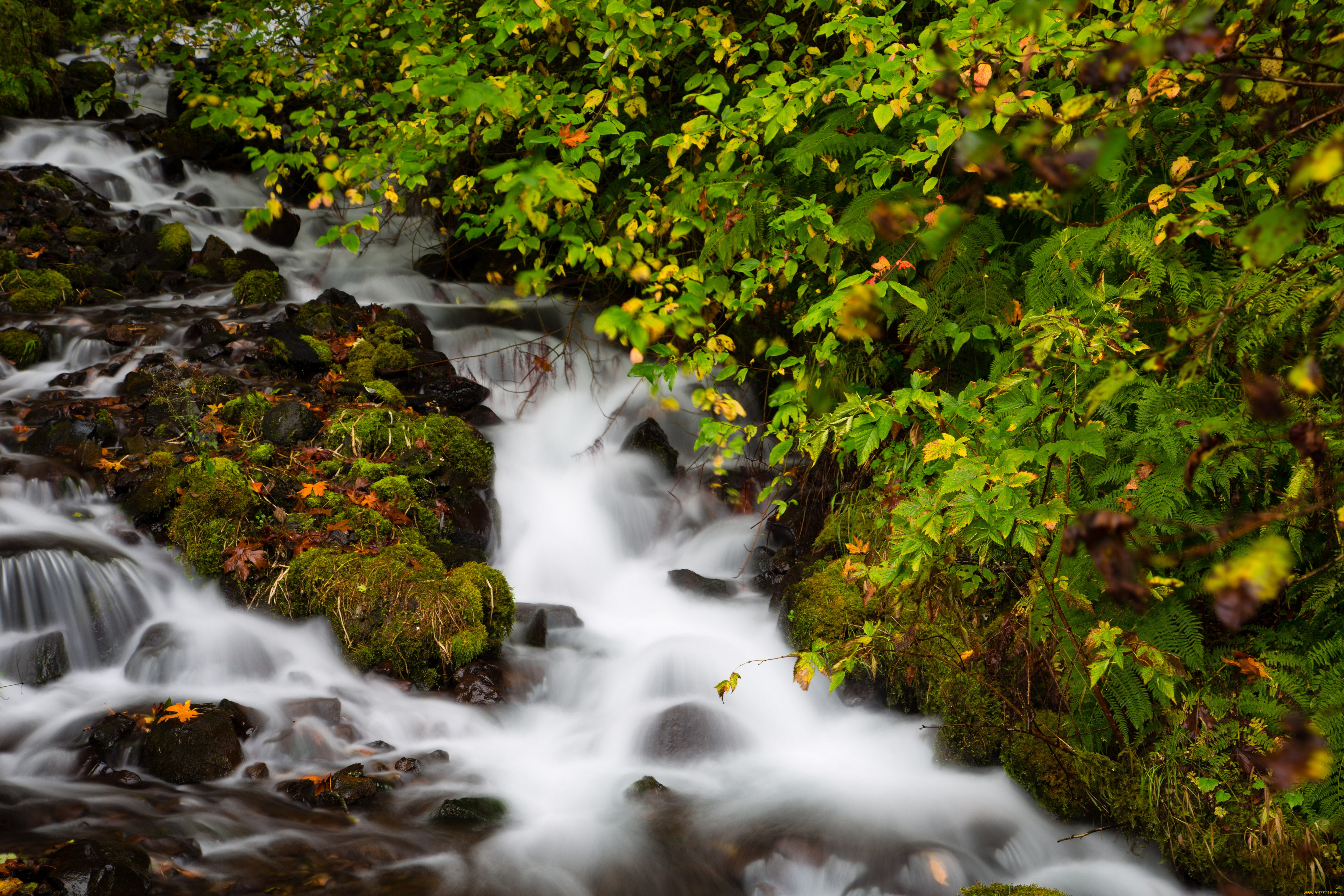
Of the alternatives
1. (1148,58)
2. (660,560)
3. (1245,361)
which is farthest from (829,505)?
(1148,58)

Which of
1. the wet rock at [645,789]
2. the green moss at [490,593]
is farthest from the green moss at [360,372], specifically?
the wet rock at [645,789]

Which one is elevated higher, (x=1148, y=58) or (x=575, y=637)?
(x=1148, y=58)

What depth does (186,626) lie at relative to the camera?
191 inches

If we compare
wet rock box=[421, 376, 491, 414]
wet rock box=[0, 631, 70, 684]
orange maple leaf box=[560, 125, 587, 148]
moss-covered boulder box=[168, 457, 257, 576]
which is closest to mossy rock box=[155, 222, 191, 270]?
wet rock box=[421, 376, 491, 414]

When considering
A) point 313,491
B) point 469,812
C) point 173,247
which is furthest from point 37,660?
point 173,247

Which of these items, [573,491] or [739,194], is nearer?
[739,194]

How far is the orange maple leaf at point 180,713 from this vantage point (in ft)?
13.6

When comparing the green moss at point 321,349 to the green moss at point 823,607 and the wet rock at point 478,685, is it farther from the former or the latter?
the green moss at point 823,607

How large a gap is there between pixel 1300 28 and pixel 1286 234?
107 inches

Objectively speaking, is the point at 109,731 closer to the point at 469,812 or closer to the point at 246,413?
the point at 469,812

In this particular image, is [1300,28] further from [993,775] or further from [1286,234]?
[993,775]

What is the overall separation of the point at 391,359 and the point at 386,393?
1.95 feet

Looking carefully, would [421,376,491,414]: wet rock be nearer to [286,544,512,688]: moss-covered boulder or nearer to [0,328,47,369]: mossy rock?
[286,544,512,688]: moss-covered boulder

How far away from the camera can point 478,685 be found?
4965mm
